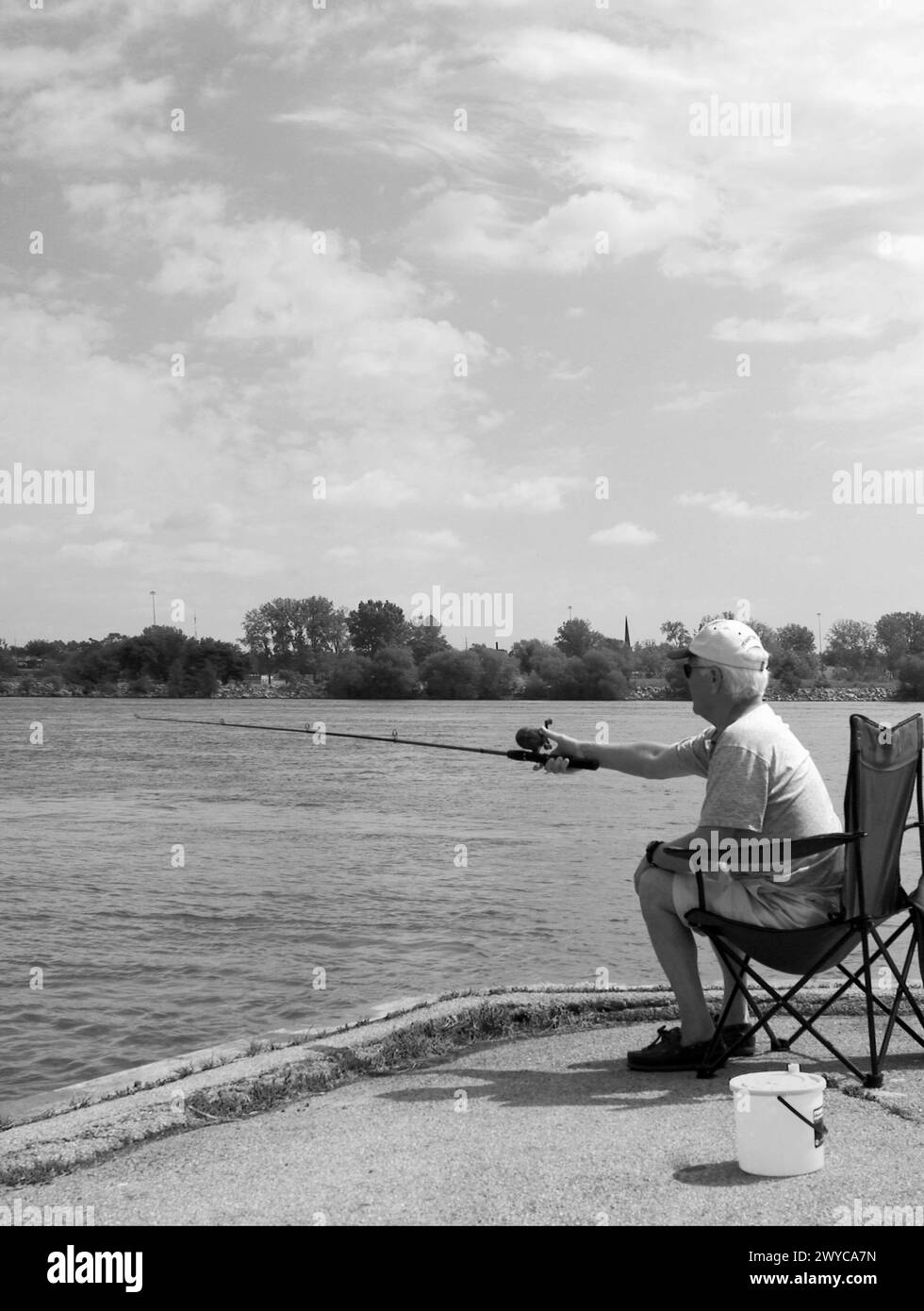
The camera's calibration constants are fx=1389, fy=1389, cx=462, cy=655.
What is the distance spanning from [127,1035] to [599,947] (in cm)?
472

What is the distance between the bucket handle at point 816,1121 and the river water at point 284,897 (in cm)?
501

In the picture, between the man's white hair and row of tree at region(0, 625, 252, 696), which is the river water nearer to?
the man's white hair

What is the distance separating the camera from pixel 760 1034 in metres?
5.66

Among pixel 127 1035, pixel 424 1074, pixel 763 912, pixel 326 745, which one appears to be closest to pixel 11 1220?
pixel 424 1074

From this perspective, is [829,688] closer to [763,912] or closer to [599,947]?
[599,947]

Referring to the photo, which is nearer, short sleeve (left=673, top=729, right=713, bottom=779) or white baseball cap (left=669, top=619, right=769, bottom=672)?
white baseball cap (left=669, top=619, right=769, bottom=672)

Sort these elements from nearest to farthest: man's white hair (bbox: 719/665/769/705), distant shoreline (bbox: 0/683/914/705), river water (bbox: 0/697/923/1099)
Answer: man's white hair (bbox: 719/665/769/705) → river water (bbox: 0/697/923/1099) → distant shoreline (bbox: 0/683/914/705)

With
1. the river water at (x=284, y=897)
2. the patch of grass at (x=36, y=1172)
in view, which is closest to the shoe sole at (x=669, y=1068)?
the patch of grass at (x=36, y=1172)

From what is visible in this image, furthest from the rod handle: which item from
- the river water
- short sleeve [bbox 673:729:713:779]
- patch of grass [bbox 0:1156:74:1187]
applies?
the river water

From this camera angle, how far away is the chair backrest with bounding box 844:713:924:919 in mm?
4777

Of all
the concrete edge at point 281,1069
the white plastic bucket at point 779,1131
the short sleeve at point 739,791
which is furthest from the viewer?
the short sleeve at point 739,791

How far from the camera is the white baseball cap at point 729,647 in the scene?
5.08 meters

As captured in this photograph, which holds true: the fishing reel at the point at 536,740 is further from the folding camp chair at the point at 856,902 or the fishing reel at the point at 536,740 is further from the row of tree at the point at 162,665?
the row of tree at the point at 162,665

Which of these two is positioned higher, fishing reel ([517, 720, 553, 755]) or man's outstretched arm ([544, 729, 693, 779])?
fishing reel ([517, 720, 553, 755])
